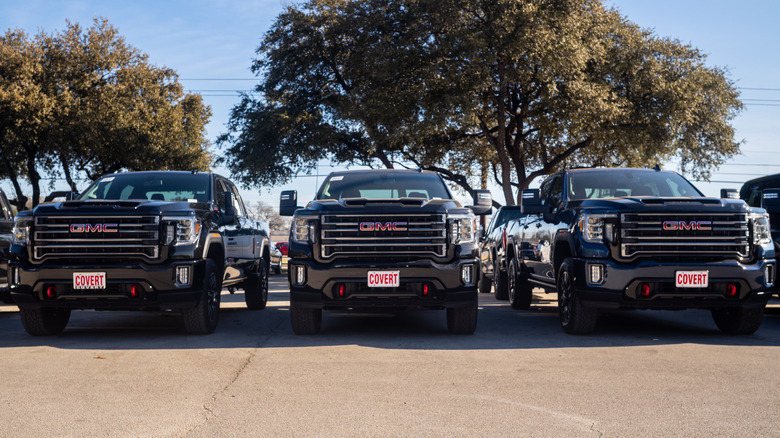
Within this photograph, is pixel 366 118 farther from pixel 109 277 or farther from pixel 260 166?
pixel 109 277

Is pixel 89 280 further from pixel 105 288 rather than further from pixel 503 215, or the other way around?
pixel 503 215

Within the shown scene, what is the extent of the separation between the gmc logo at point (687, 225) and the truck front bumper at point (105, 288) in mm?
5340

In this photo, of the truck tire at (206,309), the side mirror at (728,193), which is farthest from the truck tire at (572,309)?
the truck tire at (206,309)

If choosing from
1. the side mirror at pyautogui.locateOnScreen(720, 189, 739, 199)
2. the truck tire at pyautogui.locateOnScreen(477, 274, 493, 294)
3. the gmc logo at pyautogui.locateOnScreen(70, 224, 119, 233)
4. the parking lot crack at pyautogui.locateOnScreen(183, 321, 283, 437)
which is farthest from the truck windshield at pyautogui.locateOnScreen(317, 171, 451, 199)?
the truck tire at pyautogui.locateOnScreen(477, 274, 493, 294)

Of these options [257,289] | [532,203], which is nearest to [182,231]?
[257,289]

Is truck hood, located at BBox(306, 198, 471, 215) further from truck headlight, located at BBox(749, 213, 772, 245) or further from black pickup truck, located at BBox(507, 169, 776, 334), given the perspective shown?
truck headlight, located at BBox(749, 213, 772, 245)

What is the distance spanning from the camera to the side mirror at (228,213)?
395 inches

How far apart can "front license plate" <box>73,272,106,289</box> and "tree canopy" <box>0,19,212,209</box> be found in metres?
23.4

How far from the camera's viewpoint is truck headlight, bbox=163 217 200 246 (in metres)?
8.50

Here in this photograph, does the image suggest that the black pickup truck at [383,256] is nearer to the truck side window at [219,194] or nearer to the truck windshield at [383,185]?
the truck windshield at [383,185]

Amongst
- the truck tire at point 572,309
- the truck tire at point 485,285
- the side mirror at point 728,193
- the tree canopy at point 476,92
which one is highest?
the tree canopy at point 476,92

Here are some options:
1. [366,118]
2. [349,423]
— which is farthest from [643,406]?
[366,118]

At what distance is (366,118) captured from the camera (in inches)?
1042

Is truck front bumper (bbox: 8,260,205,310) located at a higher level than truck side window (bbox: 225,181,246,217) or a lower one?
lower
